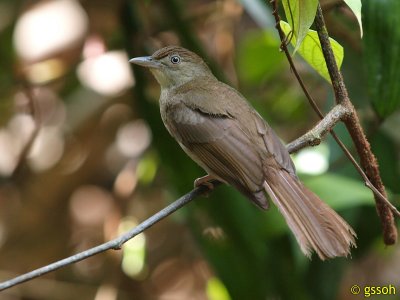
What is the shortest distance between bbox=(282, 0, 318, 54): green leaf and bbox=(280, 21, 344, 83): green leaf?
13cm

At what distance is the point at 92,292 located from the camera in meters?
5.14

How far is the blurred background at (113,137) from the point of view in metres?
4.26

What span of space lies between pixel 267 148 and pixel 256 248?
2.14ft

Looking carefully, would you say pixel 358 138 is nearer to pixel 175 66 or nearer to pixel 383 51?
pixel 383 51

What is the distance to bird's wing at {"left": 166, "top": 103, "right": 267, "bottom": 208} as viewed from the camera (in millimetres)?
3016

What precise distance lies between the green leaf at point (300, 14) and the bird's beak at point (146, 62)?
5.43ft

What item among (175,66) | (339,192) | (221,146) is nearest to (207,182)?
(221,146)

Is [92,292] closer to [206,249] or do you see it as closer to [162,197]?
[162,197]

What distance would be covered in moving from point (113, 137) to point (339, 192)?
7.56ft

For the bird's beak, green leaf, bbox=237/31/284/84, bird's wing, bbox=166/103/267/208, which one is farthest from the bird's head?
green leaf, bbox=237/31/284/84

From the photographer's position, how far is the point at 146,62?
3.88 metres

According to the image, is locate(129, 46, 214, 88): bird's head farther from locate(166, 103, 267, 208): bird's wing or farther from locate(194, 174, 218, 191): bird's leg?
locate(194, 174, 218, 191): bird's leg

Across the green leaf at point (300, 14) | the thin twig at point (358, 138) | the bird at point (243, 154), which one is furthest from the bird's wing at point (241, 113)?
the green leaf at point (300, 14)

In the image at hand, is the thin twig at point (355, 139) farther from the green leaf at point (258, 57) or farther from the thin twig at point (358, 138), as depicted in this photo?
the green leaf at point (258, 57)
